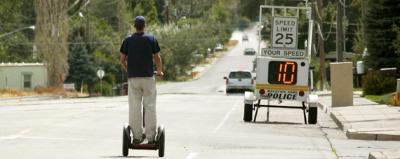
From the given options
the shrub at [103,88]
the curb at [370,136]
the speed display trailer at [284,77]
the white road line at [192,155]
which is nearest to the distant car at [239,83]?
the shrub at [103,88]

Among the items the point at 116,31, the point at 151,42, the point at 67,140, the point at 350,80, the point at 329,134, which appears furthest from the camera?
the point at 116,31

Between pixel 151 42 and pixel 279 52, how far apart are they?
39.6 feet

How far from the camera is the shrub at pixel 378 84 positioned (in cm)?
4322

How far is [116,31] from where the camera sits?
122812 mm

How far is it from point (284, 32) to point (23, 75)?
2384 inches

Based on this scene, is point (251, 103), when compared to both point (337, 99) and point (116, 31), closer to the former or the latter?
point (337, 99)

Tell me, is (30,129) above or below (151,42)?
below

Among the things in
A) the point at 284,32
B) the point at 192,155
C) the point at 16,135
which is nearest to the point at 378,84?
the point at 284,32

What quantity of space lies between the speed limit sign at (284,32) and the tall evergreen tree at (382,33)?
20.6 m

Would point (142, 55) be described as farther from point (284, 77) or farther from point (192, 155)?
point (284, 77)

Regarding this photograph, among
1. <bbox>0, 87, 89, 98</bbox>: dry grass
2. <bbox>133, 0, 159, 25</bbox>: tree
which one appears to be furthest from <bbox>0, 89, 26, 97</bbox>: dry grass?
<bbox>133, 0, 159, 25</bbox>: tree

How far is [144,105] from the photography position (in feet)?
48.3

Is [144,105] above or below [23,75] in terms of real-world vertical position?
below

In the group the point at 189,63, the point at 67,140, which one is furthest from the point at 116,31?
the point at 67,140
